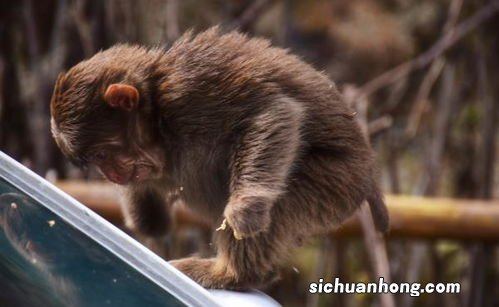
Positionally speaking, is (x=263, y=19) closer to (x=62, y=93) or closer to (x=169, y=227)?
(x=169, y=227)

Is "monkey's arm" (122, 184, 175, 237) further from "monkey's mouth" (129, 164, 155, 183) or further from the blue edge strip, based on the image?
the blue edge strip

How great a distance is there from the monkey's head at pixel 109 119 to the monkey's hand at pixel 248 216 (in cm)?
42

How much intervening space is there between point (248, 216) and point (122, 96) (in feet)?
1.79

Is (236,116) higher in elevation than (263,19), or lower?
lower

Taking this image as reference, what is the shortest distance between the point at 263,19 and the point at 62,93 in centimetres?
422

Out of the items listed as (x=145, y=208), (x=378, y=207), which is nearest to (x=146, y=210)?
(x=145, y=208)

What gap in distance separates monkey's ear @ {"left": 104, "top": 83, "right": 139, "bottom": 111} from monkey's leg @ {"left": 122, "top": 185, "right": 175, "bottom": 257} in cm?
44

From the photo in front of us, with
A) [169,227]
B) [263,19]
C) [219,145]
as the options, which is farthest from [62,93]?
[263,19]

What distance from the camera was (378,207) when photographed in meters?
3.62

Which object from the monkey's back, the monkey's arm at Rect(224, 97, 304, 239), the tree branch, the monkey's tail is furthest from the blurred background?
the monkey's arm at Rect(224, 97, 304, 239)

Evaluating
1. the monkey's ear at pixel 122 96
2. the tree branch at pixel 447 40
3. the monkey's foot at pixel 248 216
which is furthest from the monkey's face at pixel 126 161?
the tree branch at pixel 447 40

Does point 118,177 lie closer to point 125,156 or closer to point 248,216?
point 125,156

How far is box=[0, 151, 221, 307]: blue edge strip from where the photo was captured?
221cm

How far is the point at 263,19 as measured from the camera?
7.38 m
